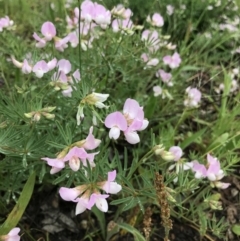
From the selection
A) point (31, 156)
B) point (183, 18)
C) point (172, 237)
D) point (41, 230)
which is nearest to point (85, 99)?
point (31, 156)

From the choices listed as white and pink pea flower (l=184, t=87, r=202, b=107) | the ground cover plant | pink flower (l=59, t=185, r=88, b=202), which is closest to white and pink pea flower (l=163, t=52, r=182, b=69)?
the ground cover plant

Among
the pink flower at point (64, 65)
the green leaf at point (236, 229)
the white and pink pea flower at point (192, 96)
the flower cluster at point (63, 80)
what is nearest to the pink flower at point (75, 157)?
the flower cluster at point (63, 80)

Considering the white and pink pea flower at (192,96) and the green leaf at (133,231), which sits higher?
the white and pink pea flower at (192,96)

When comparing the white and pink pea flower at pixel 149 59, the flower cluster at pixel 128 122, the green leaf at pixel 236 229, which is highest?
the flower cluster at pixel 128 122

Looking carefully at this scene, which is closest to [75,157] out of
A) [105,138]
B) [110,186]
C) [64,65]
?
[110,186]

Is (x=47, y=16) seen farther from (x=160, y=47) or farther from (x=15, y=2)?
(x=160, y=47)

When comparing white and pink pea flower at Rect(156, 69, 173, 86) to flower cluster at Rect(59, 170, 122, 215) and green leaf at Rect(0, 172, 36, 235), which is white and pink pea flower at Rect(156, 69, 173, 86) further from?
flower cluster at Rect(59, 170, 122, 215)

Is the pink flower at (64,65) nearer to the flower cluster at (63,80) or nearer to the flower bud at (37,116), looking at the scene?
the flower cluster at (63,80)
